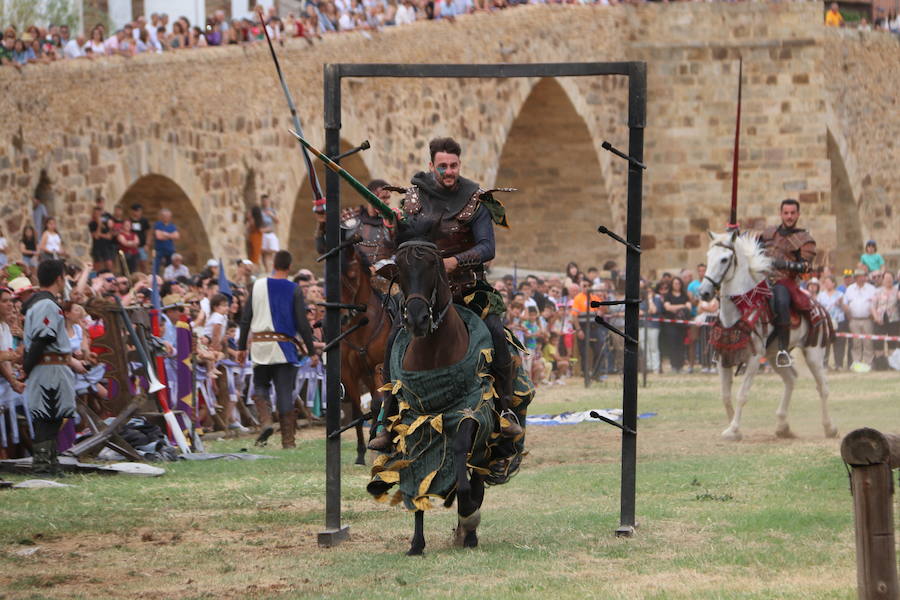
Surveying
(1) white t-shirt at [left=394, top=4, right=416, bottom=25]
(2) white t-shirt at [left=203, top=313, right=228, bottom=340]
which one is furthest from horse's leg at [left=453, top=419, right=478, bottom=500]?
(1) white t-shirt at [left=394, top=4, right=416, bottom=25]

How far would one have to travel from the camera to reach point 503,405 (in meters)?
8.62

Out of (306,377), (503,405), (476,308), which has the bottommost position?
(306,377)

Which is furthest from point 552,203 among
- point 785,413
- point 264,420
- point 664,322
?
point 264,420

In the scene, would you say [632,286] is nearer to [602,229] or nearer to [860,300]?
[602,229]

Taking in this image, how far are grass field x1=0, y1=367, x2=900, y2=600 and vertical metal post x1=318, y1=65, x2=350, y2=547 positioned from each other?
23 cm

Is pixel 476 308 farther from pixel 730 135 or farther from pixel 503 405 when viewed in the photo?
pixel 730 135

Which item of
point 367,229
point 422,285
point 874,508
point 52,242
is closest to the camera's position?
point 874,508

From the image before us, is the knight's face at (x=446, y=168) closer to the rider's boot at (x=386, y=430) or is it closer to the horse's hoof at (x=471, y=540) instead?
the rider's boot at (x=386, y=430)

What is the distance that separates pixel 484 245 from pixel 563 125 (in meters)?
27.2

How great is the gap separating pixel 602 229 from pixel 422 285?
1194 mm

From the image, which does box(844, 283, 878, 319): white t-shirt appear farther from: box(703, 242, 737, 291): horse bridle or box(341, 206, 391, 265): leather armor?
box(341, 206, 391, 265): leather armor

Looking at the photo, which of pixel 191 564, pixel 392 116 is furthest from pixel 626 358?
pixel 392 116

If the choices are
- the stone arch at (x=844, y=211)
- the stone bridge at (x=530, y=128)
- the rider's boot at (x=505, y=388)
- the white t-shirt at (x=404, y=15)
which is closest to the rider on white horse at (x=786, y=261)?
the rider's boot at (x=505, y=388)

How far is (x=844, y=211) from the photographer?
4153cm
